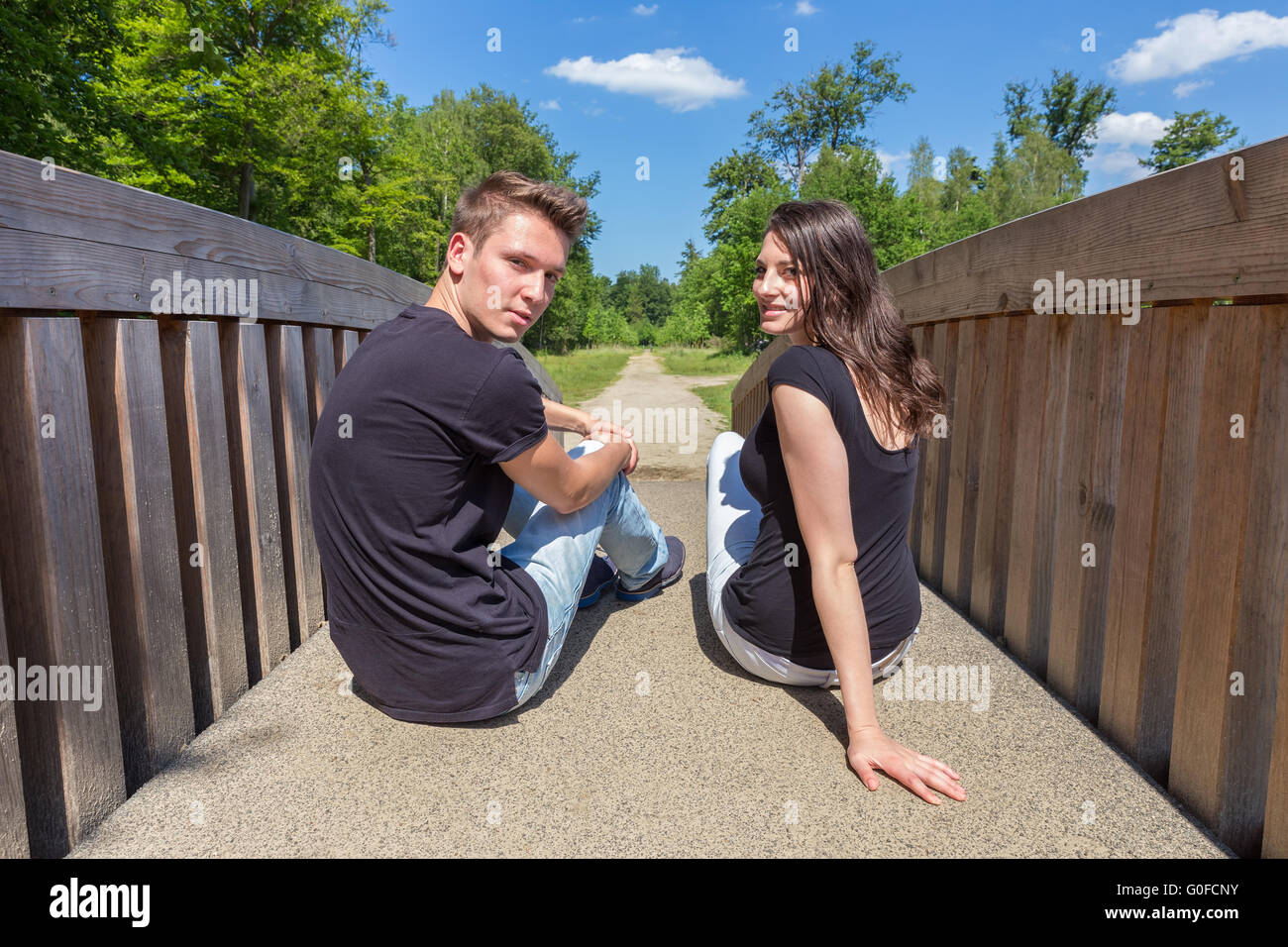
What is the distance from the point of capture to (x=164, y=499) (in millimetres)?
1853

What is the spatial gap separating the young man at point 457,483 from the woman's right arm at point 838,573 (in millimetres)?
673

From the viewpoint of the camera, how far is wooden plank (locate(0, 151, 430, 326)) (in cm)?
141

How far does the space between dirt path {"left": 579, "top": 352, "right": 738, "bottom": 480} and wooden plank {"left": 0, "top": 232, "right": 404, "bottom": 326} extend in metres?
4.68

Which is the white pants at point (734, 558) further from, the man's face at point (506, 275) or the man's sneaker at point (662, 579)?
the man's face at point (506, 275)

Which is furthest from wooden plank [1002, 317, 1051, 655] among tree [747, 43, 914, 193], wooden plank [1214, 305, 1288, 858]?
tree [747, 43, 914, 193]

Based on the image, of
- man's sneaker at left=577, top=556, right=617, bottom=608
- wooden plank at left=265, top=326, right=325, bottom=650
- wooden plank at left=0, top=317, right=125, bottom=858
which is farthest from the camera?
man's sneaker at left=577, top=556, right=617, bottom=608

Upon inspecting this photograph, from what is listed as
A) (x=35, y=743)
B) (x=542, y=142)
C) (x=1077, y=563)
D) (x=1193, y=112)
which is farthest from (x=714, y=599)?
(x=1193, y=112)

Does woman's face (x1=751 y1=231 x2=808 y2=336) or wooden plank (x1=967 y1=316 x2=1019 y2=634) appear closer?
woman's face (x1=751 y1=231 x2=808 y2=336)

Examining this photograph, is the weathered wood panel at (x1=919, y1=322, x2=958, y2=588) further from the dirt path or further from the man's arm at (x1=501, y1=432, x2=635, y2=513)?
the dirt path

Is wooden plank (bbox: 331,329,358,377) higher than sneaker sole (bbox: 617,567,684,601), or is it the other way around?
wooden plank (bbox: 331,329,358,377)

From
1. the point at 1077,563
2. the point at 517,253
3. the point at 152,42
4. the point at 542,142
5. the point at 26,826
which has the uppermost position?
the point at 542,142

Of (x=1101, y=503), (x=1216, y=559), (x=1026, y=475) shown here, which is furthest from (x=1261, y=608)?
(x=1026, y=475)

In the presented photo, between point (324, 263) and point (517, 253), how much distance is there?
3.39 ft
